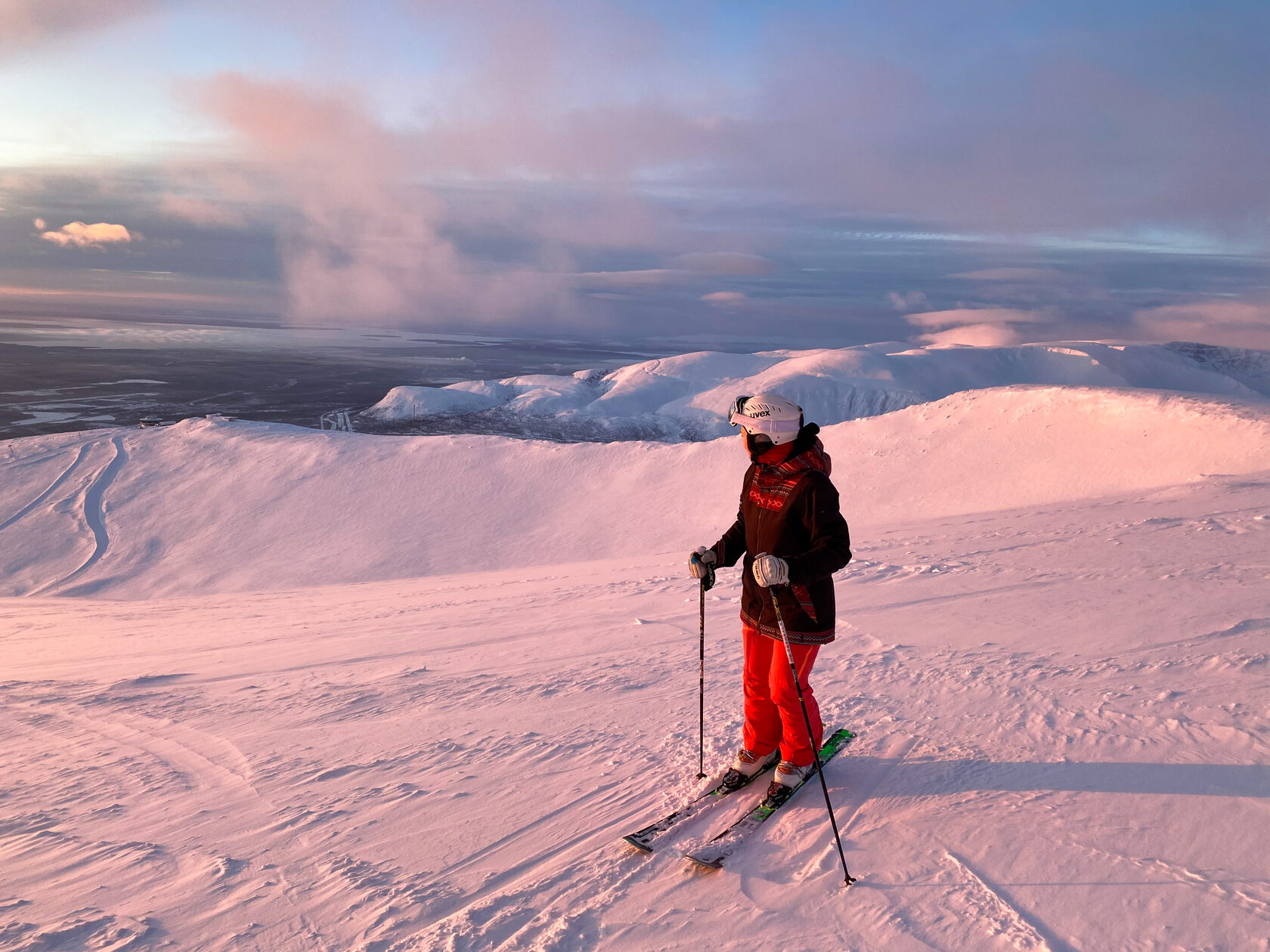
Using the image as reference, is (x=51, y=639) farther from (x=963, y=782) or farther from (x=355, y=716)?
(x=963, y=782)

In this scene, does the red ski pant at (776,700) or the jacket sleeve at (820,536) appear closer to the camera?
the jacket sleeve at (820,536)

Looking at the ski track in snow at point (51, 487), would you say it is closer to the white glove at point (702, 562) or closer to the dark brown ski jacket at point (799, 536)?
the white glove at point (702, 562)

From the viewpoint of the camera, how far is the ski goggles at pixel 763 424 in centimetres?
334

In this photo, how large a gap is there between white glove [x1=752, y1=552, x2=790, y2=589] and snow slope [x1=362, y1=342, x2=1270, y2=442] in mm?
70851

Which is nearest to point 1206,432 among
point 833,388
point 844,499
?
point 844,499

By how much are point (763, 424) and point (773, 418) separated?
→ 0.17 feet

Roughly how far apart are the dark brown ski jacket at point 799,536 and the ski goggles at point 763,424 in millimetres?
93

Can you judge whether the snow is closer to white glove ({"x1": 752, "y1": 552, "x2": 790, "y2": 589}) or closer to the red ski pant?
the red ski pant

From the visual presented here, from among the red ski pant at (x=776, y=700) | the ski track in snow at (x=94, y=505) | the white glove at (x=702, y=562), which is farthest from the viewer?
the ski track in snow at (x=94, y=505)

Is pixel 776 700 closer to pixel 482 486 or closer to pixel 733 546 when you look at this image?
pixel 733 546

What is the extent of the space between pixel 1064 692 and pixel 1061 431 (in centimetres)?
1578

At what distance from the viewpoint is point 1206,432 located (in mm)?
15312

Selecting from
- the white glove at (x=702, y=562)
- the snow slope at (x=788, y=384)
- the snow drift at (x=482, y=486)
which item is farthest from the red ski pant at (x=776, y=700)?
the snow slope at (x=788, y=384)

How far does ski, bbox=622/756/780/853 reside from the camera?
3.29 metres
